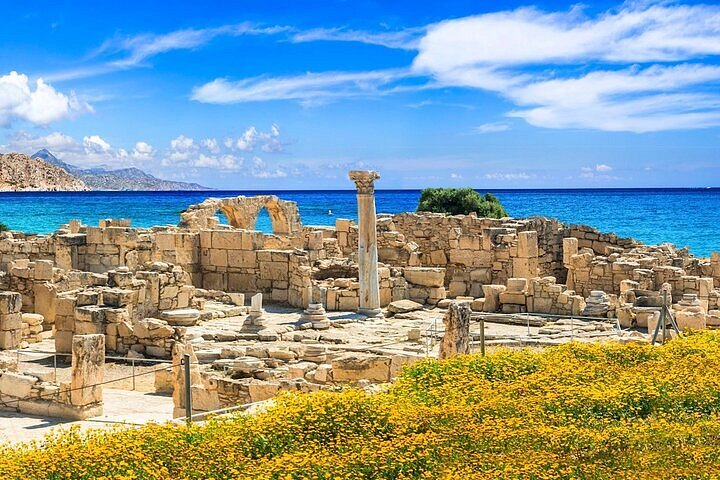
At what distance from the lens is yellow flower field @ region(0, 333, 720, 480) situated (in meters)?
8.62

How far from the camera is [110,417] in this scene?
43.9ft

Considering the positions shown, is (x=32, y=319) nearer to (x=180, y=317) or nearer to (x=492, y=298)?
(x=180, y=317)

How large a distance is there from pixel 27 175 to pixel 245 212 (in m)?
132

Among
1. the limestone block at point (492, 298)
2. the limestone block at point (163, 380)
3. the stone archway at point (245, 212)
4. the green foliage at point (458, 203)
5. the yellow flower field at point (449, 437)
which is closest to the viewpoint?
the yellow flower field at point (449, 437)

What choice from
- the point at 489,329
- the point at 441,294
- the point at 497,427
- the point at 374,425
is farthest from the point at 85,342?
the point at 441,294

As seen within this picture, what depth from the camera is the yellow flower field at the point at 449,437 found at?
8.62 m

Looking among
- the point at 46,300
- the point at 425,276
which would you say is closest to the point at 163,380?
the point at 46,300

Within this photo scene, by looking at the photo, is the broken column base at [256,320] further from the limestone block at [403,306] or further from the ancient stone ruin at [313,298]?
the limestone block at [403,306]

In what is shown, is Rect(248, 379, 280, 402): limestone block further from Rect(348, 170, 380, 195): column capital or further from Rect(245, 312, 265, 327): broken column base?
Rect(348, 170, 380, 195): column capital

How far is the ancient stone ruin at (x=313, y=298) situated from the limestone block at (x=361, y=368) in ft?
0.06

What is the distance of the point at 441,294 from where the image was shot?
75.9 feet

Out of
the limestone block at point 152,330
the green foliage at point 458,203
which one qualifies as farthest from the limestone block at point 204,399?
the green foliage at point 458,203

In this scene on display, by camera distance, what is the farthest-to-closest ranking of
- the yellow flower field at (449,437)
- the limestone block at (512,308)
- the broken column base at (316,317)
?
1. the limestone block at (512,308)
2. the broken column base at (316,317)
3. the yellow flower field at (449,437)

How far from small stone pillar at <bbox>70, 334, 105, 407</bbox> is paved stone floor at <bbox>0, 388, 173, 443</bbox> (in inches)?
13.1
